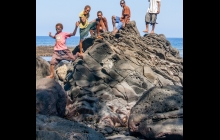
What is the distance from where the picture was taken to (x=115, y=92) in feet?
31.3

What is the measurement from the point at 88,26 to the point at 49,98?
4449mm

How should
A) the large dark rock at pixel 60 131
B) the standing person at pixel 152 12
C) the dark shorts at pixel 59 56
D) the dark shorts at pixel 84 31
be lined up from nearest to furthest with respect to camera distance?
the large dark rock at pixel 60 131 → the dark shorts at pixel 59 56 → the dark shorts at pixel 84 31 → the standing person at pixel 152 12

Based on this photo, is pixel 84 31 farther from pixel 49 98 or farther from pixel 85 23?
pixel 49 98

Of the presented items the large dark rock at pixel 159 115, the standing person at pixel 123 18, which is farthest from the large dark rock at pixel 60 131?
the standing person at pixel 123 18

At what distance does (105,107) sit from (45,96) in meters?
2.20

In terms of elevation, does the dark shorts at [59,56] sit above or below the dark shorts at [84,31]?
below

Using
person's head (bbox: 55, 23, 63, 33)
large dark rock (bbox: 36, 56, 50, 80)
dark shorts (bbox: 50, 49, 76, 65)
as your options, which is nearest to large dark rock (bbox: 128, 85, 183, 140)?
dark shorts (bbox: 50, 49, 76, 65)

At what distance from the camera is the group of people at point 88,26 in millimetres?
9141

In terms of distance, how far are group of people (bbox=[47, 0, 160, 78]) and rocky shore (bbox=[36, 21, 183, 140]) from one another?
323 millimetres

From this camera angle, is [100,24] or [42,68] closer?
[42,68]

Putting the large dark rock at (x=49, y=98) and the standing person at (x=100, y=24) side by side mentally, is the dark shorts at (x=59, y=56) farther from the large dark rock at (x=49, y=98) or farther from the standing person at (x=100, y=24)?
the large dark rock at (x=49, y=98)

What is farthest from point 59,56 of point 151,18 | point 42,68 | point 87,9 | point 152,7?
point 152,7
